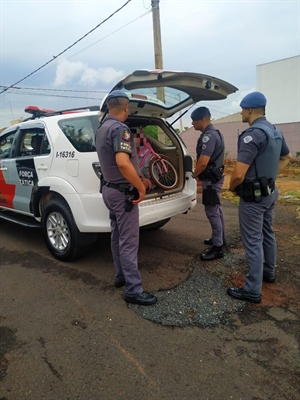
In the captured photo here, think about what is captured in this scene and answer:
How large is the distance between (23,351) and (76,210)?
1.50 meters

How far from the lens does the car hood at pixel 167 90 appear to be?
289 cm

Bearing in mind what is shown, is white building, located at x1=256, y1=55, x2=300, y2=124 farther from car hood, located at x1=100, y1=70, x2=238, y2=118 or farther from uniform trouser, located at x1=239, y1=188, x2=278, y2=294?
uniform trouser, located at x1=239, y1=188, x2=278, y2=294

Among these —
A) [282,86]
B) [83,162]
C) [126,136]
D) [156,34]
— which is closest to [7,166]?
[83,162]

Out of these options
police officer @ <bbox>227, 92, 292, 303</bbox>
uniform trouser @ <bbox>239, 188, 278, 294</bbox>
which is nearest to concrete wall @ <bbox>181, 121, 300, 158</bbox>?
police officer @ <bbox>227, 92, 292, 303</bbox>

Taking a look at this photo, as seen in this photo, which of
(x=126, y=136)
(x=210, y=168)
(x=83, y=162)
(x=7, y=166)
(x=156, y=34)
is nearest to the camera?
(x=126, y=136)

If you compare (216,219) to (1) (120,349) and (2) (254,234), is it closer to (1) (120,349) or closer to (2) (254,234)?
(2) (254,234)

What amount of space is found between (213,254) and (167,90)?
206 cm

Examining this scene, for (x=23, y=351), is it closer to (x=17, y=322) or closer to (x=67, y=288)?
(x=17, y=322)

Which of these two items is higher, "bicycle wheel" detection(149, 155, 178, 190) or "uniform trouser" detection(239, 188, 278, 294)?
"bicycle wheel" detection(149, 155, 178, 190)

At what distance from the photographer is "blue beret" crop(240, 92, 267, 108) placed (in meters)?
2.67

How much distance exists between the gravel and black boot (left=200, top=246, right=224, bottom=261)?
520mm

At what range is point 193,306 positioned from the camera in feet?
8.96

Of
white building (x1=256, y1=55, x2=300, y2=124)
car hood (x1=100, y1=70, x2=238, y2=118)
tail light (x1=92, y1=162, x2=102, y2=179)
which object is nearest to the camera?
car hood (x1=100, y1=70, x2=238, y2=118)

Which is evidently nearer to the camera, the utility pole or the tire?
the tire
